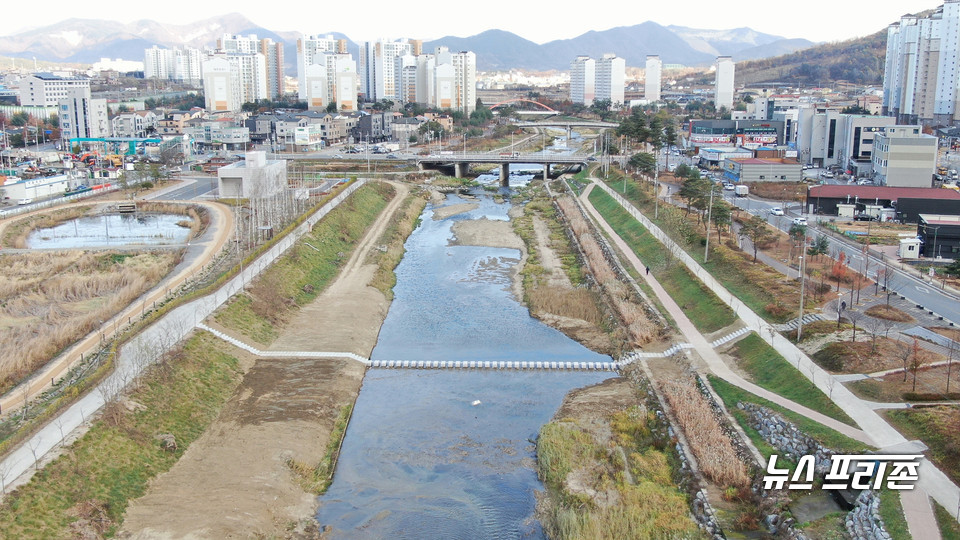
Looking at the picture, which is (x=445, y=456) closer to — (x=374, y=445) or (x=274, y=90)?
(x=374, y=445)

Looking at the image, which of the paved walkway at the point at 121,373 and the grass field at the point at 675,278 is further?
the grass field at the point at 675,278

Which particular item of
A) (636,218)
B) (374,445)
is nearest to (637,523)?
(374,445)

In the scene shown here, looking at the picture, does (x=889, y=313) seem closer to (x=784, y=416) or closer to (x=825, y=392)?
(x=825, y=392)

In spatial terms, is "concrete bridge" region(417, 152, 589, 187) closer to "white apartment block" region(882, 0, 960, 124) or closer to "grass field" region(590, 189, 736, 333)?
"grass field" region(590, 189, 736, 333)

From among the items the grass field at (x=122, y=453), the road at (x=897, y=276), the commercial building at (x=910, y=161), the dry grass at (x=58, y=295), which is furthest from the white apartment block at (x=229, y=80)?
the grass field at (x=122, y=453)

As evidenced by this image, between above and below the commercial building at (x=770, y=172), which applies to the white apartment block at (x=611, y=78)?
above

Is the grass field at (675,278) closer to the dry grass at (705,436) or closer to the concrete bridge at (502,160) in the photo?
the dry grass at (705,436)
